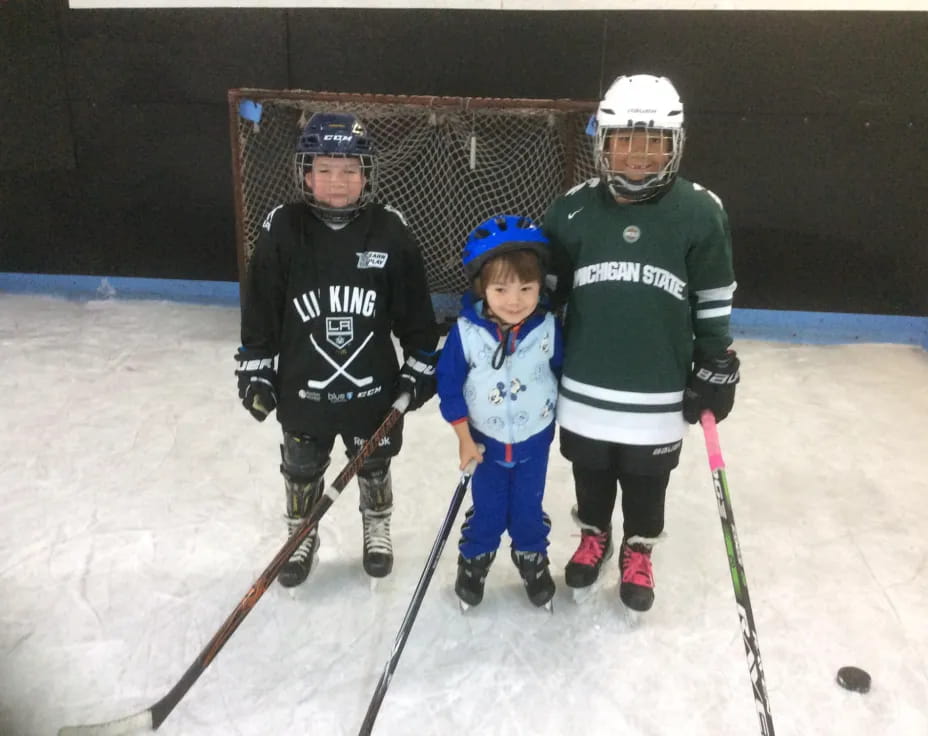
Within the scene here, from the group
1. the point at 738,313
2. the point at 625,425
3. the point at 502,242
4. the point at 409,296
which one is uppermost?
the point at 502,242

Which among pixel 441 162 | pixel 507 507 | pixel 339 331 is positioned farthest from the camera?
pixel 441 162

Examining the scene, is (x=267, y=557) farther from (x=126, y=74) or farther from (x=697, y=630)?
(x=126, y=74)

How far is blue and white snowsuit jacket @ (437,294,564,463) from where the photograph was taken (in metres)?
1.35

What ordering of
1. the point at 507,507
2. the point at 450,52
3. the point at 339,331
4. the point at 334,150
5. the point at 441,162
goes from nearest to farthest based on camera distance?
the point at 334,150 → the point at 339,331 → the point at 507,507 → the point at 450,52 → the point at 441,162

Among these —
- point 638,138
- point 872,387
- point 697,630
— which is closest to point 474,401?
point 638,138

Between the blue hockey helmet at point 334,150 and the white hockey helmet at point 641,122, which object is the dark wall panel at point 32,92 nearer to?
the blue hockey helmet at point 334,150

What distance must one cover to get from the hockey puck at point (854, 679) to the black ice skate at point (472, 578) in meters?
0.77

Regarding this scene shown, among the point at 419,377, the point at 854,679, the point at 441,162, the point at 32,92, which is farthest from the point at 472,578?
the point at 32,92

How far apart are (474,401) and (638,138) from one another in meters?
0.59

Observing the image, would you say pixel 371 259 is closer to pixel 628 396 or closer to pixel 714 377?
pixel 628 396

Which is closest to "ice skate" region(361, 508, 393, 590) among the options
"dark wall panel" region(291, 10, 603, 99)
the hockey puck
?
the hockey puck

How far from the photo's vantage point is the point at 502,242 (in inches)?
49.5

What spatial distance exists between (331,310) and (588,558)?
0.84m

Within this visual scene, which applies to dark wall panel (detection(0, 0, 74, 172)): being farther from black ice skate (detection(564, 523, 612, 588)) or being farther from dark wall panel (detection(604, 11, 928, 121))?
black ice skate (detection(564, 523, 612, 588))
